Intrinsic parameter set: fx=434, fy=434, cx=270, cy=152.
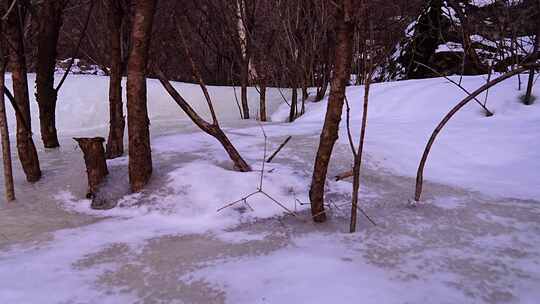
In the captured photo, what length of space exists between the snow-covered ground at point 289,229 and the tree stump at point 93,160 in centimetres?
12

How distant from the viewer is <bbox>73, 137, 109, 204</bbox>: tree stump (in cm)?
262

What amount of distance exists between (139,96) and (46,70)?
242 cm

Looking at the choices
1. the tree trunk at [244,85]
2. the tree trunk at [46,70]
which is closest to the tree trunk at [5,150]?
the tree trunk at [46,70]

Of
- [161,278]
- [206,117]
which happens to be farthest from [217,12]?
[161,278]

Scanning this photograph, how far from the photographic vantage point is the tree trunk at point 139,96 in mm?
2475

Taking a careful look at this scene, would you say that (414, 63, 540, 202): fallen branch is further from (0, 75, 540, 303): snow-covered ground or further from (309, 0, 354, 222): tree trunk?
(309, 0, 354, 222): tree trunk

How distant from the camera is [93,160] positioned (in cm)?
264

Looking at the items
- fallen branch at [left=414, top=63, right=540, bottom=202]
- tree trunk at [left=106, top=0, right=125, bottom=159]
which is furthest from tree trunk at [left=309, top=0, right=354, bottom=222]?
tree trunk at [left=106, top=0, right=125, bottom=159]

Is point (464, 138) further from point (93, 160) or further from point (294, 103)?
point (93, 160)

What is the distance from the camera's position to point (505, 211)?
2.43 meters

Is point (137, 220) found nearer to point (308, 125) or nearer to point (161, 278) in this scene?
point (161, 278)

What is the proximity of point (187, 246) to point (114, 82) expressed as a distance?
1890 mm

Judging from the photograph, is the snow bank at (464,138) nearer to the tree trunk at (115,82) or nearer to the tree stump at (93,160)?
the tree trunk at (115,82)

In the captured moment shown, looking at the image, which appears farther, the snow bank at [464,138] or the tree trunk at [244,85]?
the tree trunk at [244,85]
